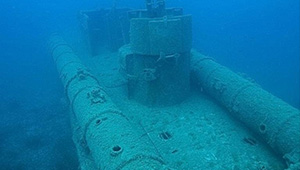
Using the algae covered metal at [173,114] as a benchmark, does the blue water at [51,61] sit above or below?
below

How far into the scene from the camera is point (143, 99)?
23.9 ft

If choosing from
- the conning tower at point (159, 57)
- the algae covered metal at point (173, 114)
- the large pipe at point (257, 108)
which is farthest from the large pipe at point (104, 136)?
the large pipe at point (257, 108)

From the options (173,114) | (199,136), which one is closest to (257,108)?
(199,136)

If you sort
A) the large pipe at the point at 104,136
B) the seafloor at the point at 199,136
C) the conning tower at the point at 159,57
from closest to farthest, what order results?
1. the large pipe at the point at 104,136
2. the seafloor at the point at 199,136
3. the conning tower at the point at 159,57

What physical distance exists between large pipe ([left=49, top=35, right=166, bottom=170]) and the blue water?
7.32ft

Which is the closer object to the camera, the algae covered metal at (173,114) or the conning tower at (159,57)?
the algae covered metal at (173,114)

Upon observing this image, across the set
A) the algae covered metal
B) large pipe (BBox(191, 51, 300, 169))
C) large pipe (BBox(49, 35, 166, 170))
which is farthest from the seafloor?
large pipe (BBox(49, 35, 166, 170))

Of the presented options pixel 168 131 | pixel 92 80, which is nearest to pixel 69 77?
pixel 92 80

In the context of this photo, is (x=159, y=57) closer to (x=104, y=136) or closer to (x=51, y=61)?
(x=104, y=136)

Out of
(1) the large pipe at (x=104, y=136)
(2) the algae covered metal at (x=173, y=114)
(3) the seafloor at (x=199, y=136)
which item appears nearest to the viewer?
(1) the large pipe at (x=104, y=136)

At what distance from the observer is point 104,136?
439cm

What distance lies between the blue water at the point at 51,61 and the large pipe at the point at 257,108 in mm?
5111

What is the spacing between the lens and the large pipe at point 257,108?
4591 mm

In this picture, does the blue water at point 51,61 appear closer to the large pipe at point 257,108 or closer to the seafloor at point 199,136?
the seafloor at point 199,136
